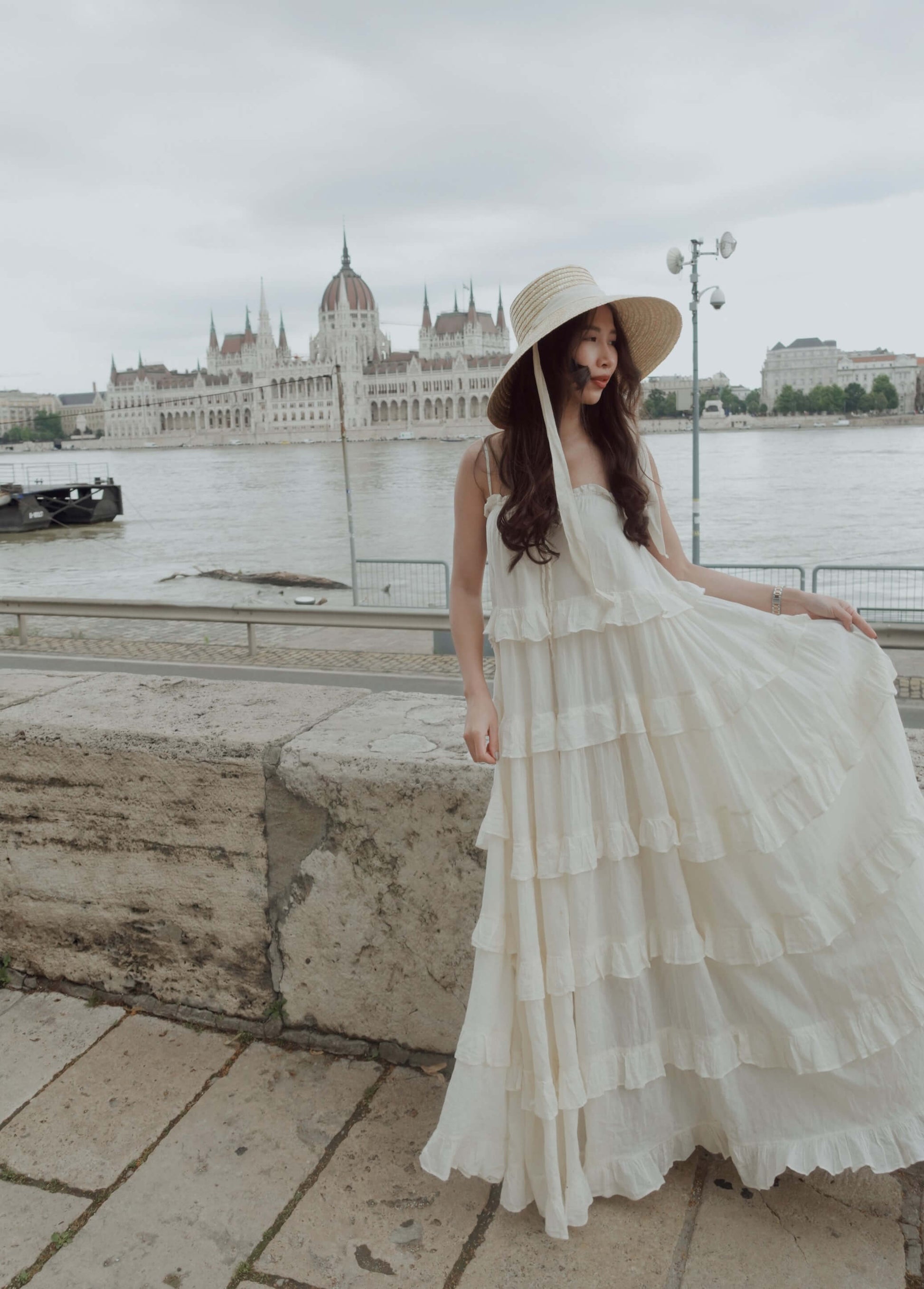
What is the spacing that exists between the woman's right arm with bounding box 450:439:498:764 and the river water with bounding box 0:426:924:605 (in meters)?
2.17

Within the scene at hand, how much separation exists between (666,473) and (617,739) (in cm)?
6901

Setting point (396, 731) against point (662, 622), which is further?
point (396, 731)

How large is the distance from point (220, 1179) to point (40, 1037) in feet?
1.96

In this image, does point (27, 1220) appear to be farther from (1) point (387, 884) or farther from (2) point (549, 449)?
(2) point (549, 449)

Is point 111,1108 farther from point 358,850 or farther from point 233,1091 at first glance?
point 358,850

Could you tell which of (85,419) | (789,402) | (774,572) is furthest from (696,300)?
(85,419)

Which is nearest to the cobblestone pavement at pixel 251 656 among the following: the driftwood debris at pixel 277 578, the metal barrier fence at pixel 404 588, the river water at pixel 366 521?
the metal barrier fence at pixel 404 588

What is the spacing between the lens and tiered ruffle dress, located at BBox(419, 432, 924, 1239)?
142cm

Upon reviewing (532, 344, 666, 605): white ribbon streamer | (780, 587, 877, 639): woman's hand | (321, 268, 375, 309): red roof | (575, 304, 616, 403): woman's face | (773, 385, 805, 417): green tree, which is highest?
(321, 268, 375, 309): red roof

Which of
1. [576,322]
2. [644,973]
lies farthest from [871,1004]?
[576,322]

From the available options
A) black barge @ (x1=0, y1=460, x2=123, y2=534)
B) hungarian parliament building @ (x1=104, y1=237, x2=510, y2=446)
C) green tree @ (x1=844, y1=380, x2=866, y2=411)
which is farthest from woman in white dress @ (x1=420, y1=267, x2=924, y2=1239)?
green tree @ (x1=844, y1=380, x2=866, y2=411)

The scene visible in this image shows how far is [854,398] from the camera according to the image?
117m

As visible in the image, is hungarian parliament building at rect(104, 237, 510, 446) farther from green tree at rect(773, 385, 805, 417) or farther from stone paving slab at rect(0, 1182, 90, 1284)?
stone paving slab at rect(0, 1182, 90, 1284)

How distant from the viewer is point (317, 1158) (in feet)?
5.32
